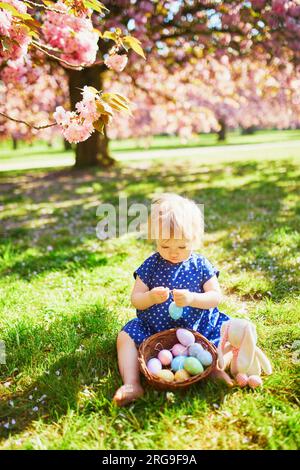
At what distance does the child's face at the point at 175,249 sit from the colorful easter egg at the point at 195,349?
573 millimetres

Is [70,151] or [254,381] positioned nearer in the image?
[254,381]

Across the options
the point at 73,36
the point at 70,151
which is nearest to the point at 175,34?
the point at 73,36

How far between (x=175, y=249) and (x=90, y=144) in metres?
11.0

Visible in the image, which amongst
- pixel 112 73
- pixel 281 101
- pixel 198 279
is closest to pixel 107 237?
pixel 198 279

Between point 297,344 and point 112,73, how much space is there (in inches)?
455

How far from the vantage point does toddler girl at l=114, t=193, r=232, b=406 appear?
2.93m

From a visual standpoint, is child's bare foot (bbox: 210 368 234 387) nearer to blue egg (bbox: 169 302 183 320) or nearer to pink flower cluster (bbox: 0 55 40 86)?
blue egg (bbox: 169 302 183 320)

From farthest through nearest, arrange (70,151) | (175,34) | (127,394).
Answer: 1. (70,151)
2. (175,34)
3. (127,394)

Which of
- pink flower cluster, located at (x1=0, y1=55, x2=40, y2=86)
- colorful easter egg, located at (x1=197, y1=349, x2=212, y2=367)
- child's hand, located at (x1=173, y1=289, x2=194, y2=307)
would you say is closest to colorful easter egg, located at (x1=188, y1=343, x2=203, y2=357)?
colorful easter egg, located at (x1=197, y1=349, x2=212, y2=367)

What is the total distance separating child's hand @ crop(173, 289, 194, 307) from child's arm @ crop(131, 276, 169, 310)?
57 mm

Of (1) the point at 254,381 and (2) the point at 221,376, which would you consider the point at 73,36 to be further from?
(1) the point at 254,381

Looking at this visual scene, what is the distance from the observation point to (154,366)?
281 centimetres

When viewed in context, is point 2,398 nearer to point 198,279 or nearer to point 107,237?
point 198,279

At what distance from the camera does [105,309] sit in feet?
12.7
